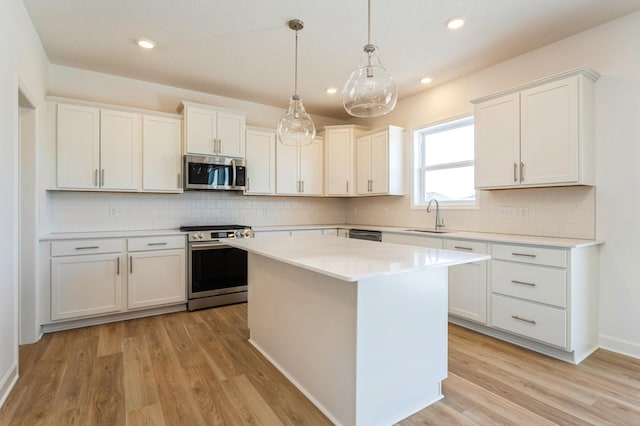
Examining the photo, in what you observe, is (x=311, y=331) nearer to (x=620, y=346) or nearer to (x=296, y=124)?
(x=296, y=124)

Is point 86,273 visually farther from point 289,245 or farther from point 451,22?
point 451,22

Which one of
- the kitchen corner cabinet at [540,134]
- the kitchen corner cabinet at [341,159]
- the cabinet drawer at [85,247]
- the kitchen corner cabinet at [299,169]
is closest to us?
the kitchen corner cabinet at [540,134]

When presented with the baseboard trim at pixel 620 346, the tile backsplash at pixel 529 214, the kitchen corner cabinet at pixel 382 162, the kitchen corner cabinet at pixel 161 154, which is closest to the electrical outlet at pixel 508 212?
the tile backsplash at pixel 529 214

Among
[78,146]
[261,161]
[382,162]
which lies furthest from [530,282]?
[78,146]

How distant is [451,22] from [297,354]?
280cm

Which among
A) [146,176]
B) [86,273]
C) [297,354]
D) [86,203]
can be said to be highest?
[146,176]

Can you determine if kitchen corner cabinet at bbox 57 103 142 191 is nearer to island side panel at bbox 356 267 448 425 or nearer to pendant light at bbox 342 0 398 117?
pendant light at bbox 342 0 398 117

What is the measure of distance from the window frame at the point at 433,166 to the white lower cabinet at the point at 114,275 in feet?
9.75

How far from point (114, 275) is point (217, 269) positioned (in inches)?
40.3

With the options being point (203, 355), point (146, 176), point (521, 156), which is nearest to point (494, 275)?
point (521, 156)

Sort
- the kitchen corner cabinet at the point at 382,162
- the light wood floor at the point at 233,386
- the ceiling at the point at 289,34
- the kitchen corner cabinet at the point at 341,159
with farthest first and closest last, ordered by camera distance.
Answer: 1. the kitchen corner cabinet at the point at 341,159
2. the kitchen corner cabinet at the point at 382,162
3. the ceiling at the point at 289,34
4. the light wood floor at the point at 233,386

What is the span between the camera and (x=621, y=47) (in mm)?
2604

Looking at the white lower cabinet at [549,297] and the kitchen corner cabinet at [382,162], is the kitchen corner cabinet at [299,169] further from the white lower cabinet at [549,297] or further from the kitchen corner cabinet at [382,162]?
the white lower cabinet at [549,297]

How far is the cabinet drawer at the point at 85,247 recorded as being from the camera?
9.90ft
